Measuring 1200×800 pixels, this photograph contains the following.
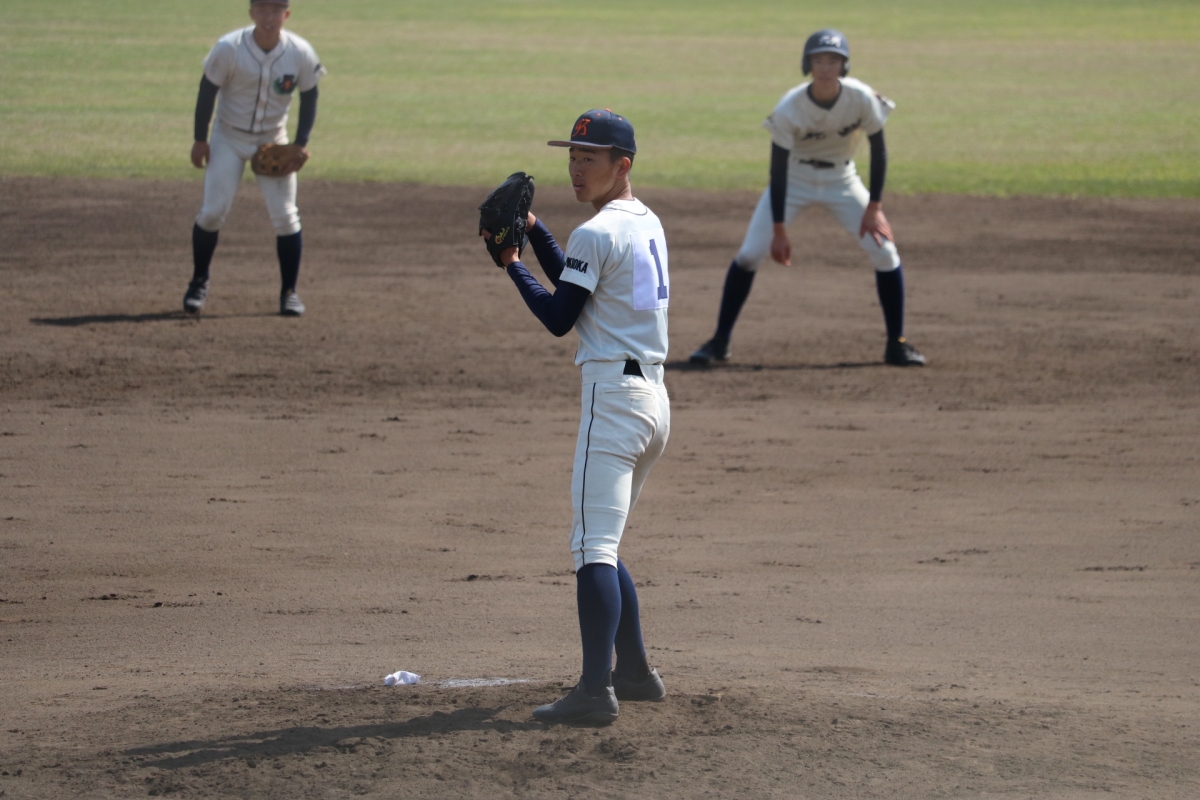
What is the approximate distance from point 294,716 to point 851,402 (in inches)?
198

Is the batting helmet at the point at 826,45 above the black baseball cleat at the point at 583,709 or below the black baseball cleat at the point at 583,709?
above

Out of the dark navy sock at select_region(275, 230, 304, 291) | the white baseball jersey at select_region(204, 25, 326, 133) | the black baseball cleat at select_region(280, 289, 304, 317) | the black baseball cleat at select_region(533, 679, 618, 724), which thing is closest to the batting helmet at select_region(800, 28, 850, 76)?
the white baseball jersey at select_region(204, 25, 326, 133)

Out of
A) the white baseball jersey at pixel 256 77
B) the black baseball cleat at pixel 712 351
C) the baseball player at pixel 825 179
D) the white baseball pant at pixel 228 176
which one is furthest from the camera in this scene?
the white baseball pant at pixel 228 176

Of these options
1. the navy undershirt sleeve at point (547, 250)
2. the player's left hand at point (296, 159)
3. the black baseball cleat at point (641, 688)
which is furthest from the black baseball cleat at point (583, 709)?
the player's left hand at point (296, 159)

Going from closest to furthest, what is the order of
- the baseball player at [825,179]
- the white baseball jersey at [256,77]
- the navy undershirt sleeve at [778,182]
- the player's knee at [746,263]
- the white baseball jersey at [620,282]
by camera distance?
1. the white baseball jersey at [620,282]
2. the baseball player at [825,179]
3. the navy undershirt sleeve at [778,182]
4. the player's knee at [746,263]
5. the white baseball jersey at [256,77]

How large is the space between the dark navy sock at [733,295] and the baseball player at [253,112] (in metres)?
2.91

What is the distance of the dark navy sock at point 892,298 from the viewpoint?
905 cm

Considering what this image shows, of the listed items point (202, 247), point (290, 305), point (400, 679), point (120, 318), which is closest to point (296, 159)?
point (202, 247)

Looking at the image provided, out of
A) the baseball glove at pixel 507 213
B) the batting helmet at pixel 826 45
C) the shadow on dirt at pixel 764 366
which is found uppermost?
the batting helmet at pixel 826 45

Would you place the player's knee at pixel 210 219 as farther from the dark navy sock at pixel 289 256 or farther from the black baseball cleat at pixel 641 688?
the black baseball cleat at pixel 641 688

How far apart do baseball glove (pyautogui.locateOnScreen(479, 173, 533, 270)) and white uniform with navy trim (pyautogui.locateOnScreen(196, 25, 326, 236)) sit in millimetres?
6017

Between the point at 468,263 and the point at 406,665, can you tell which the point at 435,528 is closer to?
the point at 406,665

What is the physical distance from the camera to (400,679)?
4.30 m

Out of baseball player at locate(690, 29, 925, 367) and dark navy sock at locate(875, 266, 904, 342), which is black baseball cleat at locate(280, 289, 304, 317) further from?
dark navy sock at locate(875, 266, 904, 342)
